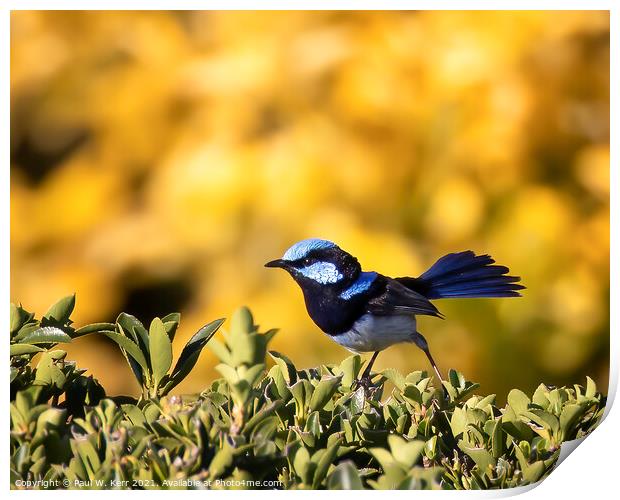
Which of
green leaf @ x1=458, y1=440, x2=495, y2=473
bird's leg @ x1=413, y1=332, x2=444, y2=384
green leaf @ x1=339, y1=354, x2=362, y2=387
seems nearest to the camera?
green leaf @ x1=458, y1=440, x2=495, y2=473

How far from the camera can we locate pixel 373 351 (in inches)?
87.0

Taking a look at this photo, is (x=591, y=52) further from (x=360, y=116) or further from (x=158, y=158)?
(x=158, y=158)

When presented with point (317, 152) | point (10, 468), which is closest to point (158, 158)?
point (317, 152)

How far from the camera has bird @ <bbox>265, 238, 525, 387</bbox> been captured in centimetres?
215

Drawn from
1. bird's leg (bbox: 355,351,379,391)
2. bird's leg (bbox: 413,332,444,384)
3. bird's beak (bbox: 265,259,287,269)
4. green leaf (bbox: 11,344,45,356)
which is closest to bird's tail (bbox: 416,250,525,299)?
bird's leg (bbox: 413,332,444,384)

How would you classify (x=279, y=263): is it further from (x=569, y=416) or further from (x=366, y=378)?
(x=569, y=416)

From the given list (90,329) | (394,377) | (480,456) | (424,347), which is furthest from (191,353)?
(480,456)

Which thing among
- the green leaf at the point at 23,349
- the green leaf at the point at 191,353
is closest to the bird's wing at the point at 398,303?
the green leaf at the point at 191,353

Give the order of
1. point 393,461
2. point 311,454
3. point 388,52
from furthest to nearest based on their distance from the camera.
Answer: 1. point 388,52
2. point 311,454
3. point 393,461

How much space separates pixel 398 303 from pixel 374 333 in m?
0.09

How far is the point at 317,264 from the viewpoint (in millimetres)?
2160

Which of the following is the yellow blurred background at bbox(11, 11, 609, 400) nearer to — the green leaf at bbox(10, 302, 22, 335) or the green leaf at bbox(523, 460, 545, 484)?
the green leaf at bbox(10, 302, 22, 335)

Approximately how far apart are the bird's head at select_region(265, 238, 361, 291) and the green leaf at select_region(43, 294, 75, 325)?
49 centimetres

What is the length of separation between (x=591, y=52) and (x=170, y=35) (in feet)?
3.40
